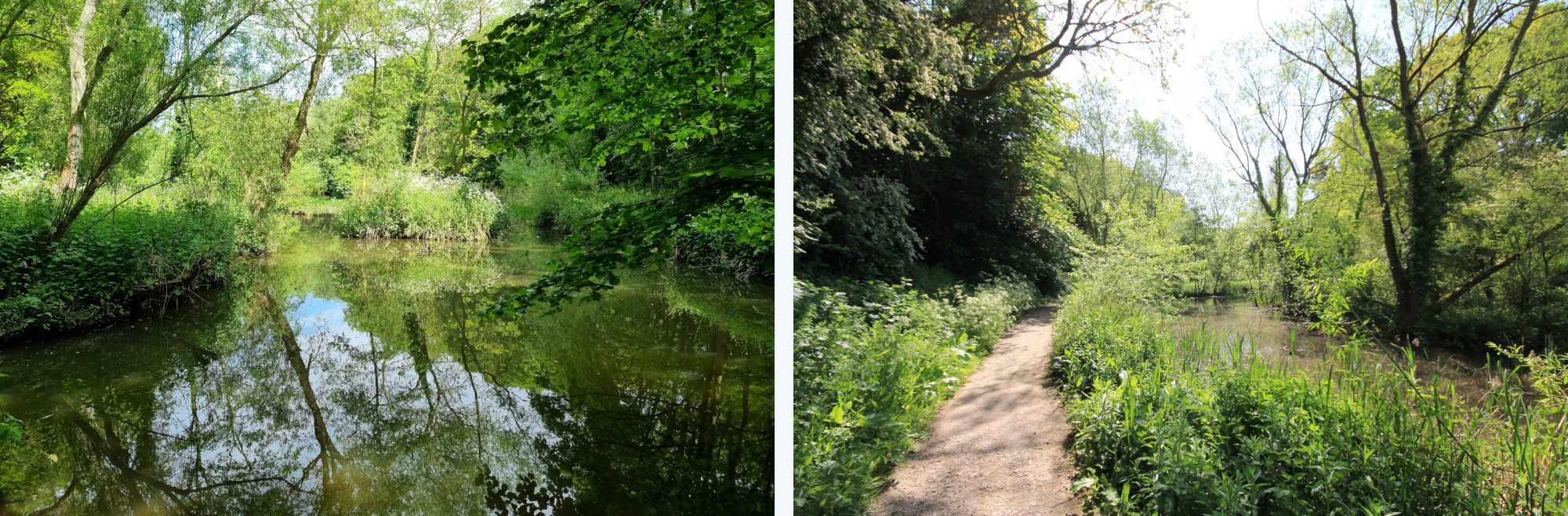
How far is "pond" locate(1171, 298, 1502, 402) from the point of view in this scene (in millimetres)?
854

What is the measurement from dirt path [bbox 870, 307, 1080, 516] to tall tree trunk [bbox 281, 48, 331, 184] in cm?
360

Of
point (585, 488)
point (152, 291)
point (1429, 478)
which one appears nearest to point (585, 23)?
point (585, 488)

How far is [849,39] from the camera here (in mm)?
1802

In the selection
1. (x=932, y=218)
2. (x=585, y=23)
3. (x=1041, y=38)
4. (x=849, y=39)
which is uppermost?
(x=585, y=23)

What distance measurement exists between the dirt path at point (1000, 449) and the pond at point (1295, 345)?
1.04ft

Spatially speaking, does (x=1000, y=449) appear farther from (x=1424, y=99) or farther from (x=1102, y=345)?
(x=1424, y=99)

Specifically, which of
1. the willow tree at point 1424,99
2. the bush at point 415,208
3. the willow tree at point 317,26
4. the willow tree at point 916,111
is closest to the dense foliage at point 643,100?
the willow tree at point 916,111

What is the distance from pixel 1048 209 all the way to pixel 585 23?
6.68 ft

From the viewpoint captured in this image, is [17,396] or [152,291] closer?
[17,396]

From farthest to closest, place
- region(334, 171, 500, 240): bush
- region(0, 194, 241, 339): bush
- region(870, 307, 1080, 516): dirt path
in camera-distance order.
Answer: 1. region(334, 171, 500, 240): bush
2. region(0, 194, 241, 339): bush
3. region(870, 307, 1080, 516): dirt path

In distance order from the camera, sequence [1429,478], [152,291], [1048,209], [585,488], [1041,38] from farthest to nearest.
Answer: [152,291]
[585,488]
[1048,209]
[1041,38]
[1429,478]

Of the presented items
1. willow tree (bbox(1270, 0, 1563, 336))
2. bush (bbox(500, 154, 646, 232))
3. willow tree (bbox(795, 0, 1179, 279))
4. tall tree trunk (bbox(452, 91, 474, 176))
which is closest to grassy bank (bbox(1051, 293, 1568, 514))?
willow tree (bbox(1270, 0, 1563, 336))

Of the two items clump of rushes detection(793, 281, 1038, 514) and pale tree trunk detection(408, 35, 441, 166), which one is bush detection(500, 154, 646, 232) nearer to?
pale tree trunk detection(408, 35, 441, 166)

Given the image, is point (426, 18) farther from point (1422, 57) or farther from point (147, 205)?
point (1422, 57)
